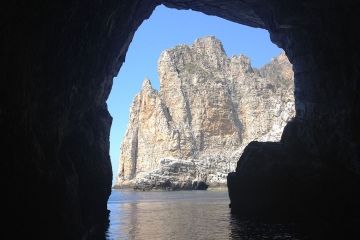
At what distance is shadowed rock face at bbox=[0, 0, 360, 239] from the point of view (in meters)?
18.2

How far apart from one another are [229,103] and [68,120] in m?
158

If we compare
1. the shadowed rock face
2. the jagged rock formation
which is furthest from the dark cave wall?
the jagged rock formation

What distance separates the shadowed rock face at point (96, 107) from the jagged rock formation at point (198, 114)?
113728 millimetres

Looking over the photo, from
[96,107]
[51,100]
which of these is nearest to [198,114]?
[96,107]

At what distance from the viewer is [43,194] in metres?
21.4

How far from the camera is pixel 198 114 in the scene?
181 meters

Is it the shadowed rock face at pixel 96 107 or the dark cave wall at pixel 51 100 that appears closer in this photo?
the dark cave wall at pixel 51 100

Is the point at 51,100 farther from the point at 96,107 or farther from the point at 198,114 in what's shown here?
the point at 198,114

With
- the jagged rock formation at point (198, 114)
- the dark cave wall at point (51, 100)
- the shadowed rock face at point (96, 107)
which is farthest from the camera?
the jagged rock formation at point (198, 114)

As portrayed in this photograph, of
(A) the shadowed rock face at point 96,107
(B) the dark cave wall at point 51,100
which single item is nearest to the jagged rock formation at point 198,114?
(A) the shadowed rock face at point 96,107

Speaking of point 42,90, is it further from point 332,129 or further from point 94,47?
point 332,129

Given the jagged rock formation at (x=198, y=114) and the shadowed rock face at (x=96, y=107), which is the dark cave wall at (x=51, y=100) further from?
the jagged rock formation at (x=198, y=114)

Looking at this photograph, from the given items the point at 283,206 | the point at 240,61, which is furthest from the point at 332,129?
the point at 240,61

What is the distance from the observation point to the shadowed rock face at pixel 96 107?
18.2 metres
